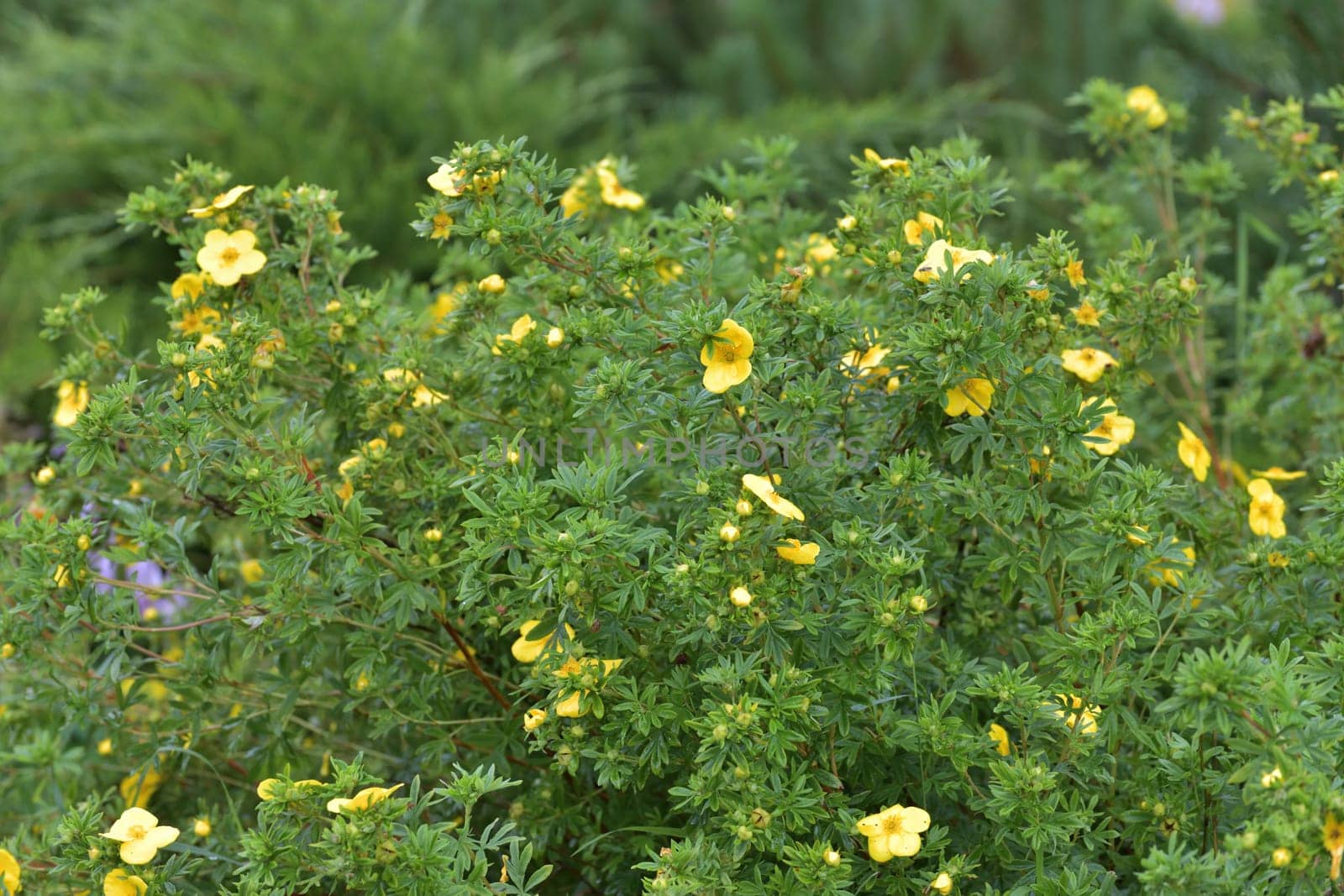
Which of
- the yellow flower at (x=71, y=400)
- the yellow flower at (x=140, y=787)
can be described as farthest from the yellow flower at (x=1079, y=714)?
the yellow flower at (x=71, y=400)

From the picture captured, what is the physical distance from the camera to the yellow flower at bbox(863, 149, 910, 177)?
1.60 m

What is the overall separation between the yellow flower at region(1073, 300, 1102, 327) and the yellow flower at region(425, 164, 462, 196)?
0.72m

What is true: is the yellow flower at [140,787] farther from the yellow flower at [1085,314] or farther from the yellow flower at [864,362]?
the yellow flower at [1085,314]

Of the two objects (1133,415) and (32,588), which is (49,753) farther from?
(1133,415)

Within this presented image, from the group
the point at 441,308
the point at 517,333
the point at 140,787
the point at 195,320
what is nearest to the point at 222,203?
the point at 195,320

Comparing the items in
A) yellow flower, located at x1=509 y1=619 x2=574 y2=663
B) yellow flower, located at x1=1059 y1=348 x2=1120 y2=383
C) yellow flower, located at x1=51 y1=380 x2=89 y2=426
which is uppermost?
yellow flower, located at x1=1059 y1=348 x2=1120 y2=383

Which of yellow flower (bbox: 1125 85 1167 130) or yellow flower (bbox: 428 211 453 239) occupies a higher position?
yellow flower (bbox: 428 211 453 239)

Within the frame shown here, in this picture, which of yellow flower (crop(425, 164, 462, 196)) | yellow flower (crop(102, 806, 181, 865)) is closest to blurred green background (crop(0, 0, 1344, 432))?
yellow flower (crop(425, 164, 462, 196))

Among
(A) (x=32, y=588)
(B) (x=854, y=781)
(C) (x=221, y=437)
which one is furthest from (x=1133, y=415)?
(A) (x=32, y=588)

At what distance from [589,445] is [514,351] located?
21 centimetres

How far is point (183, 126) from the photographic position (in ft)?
12.9

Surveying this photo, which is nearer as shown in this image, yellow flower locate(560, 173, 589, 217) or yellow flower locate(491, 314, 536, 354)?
yellow flower locate(491, 314, 536, 354)

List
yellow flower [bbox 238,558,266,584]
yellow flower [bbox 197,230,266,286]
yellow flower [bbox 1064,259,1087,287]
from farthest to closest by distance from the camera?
yellow flower [bbox 238,558,266,584] < yellow flower [bbox 197,230,266,286] < yellow flower [bbox 1064,259,1087,287]

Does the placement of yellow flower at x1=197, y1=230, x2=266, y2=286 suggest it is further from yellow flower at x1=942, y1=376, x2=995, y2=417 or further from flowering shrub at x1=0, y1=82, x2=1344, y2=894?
yellow flower at x1=942, y1=376, x2=995, y2=417
